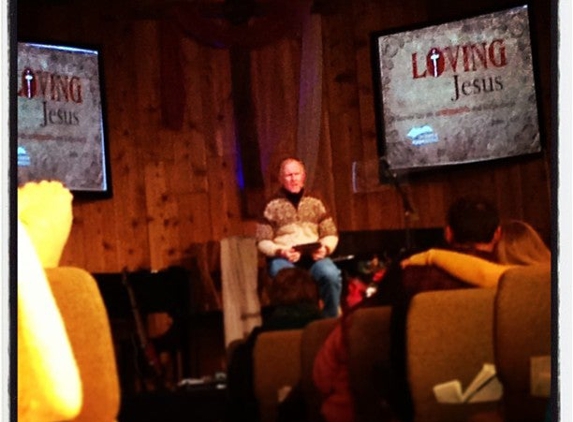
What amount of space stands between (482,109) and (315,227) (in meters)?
0.31

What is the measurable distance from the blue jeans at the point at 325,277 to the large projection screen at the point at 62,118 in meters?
0.27

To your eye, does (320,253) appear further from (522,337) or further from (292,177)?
(522,337)

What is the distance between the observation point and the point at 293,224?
165 centimetres

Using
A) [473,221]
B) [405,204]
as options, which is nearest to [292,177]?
[405,204]

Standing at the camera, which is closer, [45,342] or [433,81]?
[45,342]

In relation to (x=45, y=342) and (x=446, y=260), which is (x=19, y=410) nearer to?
(x=45, y=342)

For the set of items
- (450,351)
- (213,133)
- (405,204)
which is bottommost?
(450,351)

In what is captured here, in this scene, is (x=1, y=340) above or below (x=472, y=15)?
below

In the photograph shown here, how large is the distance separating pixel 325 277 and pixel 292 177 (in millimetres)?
154

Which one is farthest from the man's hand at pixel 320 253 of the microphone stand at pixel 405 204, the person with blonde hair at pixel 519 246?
the person with blonde hair at pixel 519 246

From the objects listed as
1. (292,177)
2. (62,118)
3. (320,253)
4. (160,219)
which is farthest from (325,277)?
(62,118)

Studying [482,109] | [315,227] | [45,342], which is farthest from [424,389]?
[45,342]

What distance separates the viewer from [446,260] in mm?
1682

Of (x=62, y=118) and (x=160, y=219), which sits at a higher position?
(x=62, y=118)
